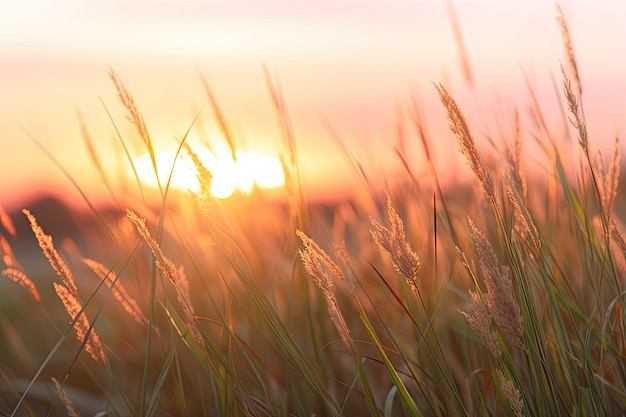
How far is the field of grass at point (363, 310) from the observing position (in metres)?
0.98

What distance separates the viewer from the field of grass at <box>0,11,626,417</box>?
3.23ft

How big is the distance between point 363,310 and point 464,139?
0.34 m

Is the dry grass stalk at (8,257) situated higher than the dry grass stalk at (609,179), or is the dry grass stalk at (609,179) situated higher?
the dry grass stalk at (8,257)

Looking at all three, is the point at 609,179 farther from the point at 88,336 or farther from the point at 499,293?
the point at 88,336

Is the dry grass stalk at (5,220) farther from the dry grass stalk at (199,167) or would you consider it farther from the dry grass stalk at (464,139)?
the dry grass stalk at (464,139)

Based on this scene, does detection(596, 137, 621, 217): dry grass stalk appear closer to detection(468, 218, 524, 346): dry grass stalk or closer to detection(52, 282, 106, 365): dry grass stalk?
detection(468, 218, 524, 346): dry grass stalk

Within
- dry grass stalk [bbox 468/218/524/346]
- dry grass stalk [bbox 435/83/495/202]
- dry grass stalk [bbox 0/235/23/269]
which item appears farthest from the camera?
dry grass stalk [bbox 0/235/23/269]

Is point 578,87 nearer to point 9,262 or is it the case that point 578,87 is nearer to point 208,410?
point 208,410

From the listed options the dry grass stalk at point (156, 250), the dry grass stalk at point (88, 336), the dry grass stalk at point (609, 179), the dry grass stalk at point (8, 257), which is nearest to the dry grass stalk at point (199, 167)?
the dry grass stalk at point (156, 250)

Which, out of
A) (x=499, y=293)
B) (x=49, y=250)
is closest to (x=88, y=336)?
(x=49, y=250)

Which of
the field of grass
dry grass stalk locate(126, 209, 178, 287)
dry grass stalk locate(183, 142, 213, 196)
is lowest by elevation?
the field of grass

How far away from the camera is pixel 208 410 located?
4.64ft

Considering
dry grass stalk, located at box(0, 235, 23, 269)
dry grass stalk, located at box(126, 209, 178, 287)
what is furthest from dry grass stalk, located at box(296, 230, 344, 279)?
dry grass stalk, located at box(0, 235, 23, 269)

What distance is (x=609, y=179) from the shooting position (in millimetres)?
1232
